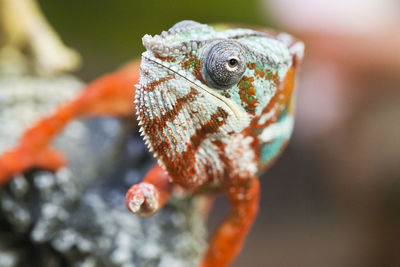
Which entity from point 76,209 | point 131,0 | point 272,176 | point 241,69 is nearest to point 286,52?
point 241,69

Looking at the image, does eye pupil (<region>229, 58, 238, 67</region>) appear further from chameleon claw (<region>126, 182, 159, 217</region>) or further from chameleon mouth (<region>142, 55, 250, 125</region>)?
chameleon claw (<region>126, 182, 159, 217</region>)

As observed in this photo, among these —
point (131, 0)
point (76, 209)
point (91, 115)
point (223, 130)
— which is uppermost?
point (131, 0)

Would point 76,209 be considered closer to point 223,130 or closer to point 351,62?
point 223,130

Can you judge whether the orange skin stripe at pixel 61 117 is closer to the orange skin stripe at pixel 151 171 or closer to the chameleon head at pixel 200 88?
the orange skin stripe at pixel 151 171

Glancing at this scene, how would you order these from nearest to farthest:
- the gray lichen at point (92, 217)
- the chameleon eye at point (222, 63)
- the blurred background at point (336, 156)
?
1. the chameleon eye at point (222, 63)
2. the gray lichen at point (92, 217)
3. the blurred background at point (336, 156)

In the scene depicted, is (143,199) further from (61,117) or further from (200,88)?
(61,117)

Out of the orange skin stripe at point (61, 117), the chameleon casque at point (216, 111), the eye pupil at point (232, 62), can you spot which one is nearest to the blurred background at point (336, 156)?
the orange skin stripe at point (61, 117)

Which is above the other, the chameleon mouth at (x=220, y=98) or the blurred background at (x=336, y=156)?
the blurred background at (x=336, y=156)

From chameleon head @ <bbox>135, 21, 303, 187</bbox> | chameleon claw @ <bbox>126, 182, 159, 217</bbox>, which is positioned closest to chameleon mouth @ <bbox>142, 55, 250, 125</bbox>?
chameleon head @ <bbox>135, 21, 303, 187</bbox>
